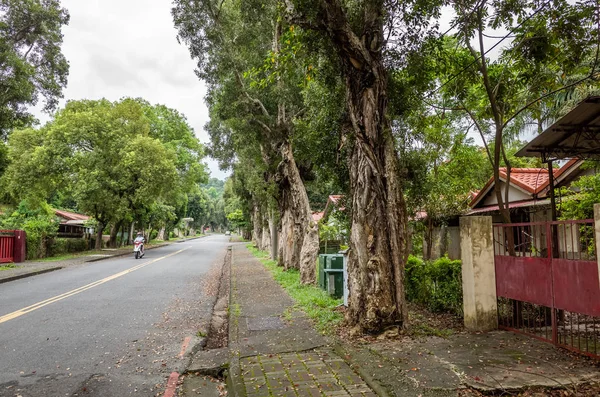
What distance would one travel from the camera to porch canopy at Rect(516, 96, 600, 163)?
6348mm

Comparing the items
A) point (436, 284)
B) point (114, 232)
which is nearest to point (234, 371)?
point (436, 284)

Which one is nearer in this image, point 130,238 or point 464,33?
point 464,33

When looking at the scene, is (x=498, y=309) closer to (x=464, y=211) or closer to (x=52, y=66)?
(x=464, y=211)

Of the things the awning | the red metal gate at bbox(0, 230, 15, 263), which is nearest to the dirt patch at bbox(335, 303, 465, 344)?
the awning

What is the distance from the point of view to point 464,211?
617 inches

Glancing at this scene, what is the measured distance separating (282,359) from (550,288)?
364 centimetres

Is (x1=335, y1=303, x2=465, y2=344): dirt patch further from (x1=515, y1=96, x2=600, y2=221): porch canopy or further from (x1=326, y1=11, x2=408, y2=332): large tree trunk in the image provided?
(x1=515, y1=96, x2=600, y2=221): porch canopy

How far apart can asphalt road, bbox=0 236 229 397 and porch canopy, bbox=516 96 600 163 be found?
6.61 m

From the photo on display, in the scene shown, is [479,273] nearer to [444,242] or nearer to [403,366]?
[403,366]

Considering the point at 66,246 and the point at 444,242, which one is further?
the point at 66,246

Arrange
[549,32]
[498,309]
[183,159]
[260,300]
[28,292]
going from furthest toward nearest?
[183,159] < [28,292] < [260,300] < [549,32] < [498,309]

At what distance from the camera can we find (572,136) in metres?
7.13

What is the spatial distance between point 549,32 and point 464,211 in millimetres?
8883

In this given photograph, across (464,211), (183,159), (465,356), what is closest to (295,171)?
(464,211)
